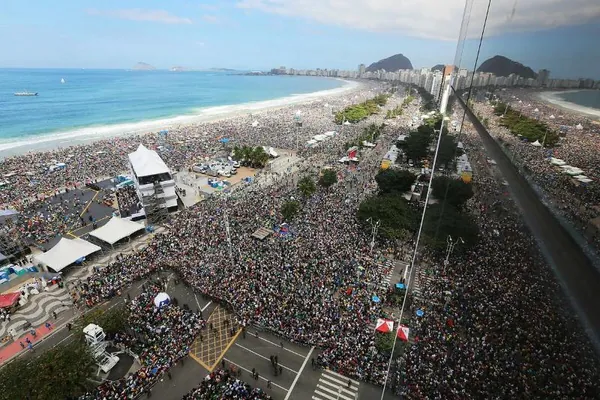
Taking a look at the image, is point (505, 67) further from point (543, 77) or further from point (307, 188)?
point (307, 188)

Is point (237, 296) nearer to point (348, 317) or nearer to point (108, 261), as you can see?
point (348, 317)

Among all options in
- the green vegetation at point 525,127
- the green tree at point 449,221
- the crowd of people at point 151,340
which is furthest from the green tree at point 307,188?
the green vegetation at point 525,127

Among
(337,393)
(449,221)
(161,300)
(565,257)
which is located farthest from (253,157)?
(565,257)

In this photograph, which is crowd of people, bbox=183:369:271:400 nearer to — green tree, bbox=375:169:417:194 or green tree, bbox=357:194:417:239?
green tree, bbox=357:194:417:239

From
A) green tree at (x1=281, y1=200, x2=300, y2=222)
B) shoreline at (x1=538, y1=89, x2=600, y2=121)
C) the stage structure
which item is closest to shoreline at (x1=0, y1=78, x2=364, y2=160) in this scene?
the stage structure

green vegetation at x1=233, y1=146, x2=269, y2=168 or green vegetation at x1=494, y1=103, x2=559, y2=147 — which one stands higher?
green vegetation at x1=494, y1=103, x2=559, y2=147

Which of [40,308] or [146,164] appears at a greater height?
[146,164]

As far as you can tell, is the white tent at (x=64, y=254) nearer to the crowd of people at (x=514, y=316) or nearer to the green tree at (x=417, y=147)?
the crowd of people at (x=514, y=316)
